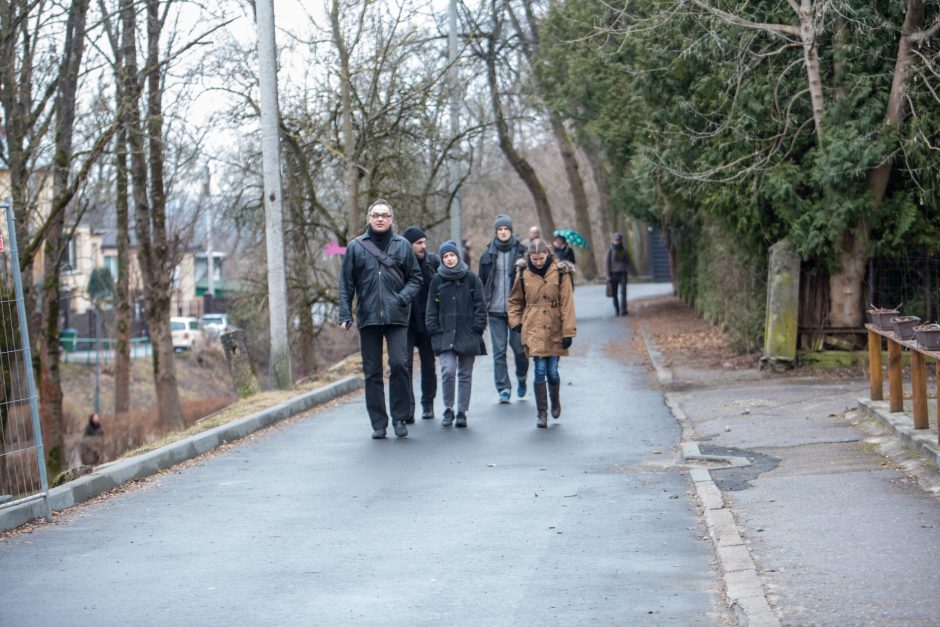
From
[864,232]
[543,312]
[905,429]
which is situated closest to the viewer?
[905,429]

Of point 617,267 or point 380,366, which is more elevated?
point 617,267

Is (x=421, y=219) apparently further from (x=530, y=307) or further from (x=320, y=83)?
(x=530, y=307)

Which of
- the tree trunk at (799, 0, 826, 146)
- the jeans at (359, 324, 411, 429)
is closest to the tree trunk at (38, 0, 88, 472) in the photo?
the jeans at (359, 324, 411, 429)

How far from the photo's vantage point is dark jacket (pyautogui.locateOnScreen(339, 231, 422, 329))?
467 inches

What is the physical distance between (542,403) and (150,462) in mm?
3905

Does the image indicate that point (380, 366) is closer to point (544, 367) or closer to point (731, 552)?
point (544, 367)

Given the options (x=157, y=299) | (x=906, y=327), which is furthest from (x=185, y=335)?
(x=906, y=327)

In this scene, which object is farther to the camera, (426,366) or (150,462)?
(426,366)

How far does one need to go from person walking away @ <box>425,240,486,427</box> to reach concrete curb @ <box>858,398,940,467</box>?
3855mm

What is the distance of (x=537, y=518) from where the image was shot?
8.15 m

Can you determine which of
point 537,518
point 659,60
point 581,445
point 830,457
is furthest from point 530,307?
point 659,60

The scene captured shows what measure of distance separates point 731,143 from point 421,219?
962 centimetres

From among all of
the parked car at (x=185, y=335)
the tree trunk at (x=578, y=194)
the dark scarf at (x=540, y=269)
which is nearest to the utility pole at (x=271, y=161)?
the dark scarf at (x=540, y=269)

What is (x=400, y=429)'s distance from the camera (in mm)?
12203
